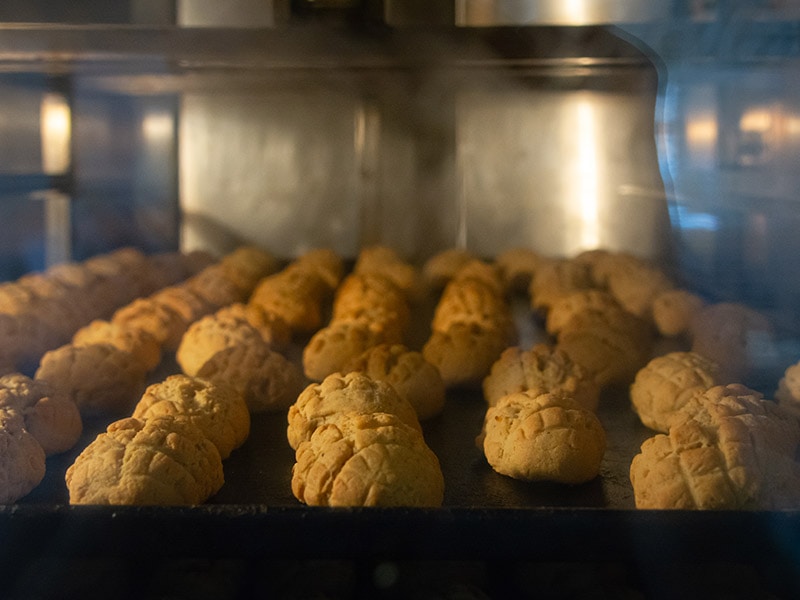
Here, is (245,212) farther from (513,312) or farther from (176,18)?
(513,312)

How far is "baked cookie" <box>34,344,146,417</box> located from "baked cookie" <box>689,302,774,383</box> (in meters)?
1.64

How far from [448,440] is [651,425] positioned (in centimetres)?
51

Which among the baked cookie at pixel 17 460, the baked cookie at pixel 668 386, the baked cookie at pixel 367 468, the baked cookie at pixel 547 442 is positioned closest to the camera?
the baked cookie at pixel 367 468

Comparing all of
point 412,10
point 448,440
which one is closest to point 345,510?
point 448,440

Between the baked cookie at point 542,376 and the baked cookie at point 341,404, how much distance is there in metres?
0.35

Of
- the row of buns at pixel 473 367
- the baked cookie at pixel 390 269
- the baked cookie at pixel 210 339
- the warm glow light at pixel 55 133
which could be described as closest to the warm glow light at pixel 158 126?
the warm glow light at pixel 55 133

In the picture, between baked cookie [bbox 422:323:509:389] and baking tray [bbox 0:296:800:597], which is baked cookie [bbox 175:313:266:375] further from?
baking tray [bbox 0:296:800:597]

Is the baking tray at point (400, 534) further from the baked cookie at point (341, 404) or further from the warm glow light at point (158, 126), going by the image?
the warm glow light at point (158, 126)

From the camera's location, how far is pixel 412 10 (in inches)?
114

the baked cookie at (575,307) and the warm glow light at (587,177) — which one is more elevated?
the warm glow light at (587,177)

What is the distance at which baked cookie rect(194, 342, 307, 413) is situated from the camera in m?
2.19

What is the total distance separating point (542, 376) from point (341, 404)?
59 cm

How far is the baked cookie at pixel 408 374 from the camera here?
2.12m

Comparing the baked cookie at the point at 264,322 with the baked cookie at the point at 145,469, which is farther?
the baked cookie at the point at 264,322
